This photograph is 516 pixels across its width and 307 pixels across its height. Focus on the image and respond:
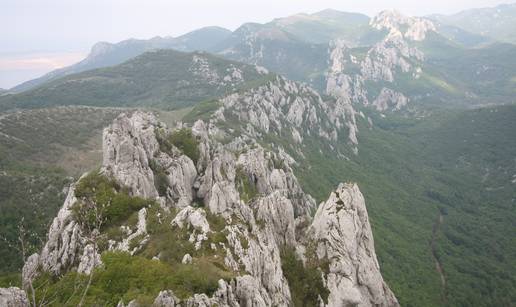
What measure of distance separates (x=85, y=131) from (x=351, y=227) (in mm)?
161920

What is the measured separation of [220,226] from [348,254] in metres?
25.4

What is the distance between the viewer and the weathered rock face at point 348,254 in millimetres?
58125

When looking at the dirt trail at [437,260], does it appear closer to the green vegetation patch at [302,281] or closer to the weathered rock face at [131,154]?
the green vegetation patch at [302,281]

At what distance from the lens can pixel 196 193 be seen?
269 ft

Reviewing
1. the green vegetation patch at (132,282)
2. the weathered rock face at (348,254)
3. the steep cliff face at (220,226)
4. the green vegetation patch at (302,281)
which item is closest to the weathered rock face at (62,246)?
the steep cliff face at (220,226)

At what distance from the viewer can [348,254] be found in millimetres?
65625

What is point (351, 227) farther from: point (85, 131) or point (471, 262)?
point (85, 131)

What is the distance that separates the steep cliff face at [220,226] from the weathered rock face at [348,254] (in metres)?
0.17

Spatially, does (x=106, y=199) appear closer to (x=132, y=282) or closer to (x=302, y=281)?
(x=132, y=282)

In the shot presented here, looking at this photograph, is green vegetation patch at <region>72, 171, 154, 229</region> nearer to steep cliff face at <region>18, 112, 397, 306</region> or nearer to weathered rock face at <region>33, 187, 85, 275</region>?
steep cliff face at <region>18, 112, 397, 306</region>

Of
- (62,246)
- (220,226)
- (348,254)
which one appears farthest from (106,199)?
(348,254)

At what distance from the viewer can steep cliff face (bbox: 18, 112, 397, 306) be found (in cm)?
4478

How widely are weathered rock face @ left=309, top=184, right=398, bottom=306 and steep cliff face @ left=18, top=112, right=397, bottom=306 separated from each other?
0.17m

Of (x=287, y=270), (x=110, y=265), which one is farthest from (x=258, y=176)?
(x=110, y=265)
